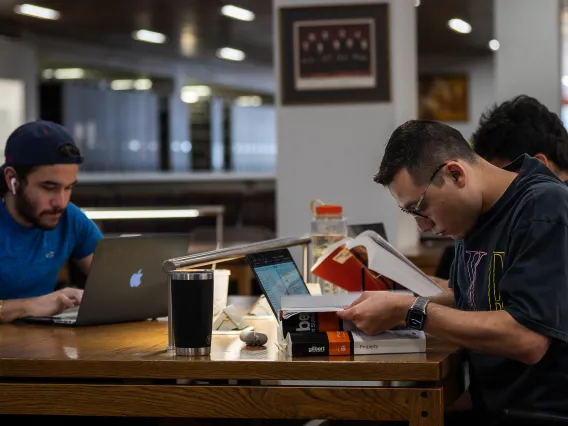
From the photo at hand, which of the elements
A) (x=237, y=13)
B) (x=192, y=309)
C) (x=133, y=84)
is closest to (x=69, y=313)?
(x=192, y=309)

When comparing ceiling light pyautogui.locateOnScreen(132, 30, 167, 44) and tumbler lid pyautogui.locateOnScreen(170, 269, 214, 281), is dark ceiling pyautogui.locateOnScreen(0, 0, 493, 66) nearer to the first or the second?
ceiling light pyautogui.locateOnScreen(132, 30, 167, 44)

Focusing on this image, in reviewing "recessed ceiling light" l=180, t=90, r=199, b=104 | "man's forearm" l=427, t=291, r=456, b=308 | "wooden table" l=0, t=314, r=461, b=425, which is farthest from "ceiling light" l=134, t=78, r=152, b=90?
"wooden table" l=0, t=314, r=461, b=425

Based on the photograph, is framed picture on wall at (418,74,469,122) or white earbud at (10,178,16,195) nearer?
white earbud at (10,178,16,195)

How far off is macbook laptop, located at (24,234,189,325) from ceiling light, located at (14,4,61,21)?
706cm

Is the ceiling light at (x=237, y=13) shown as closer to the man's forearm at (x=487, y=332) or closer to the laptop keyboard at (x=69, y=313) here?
the laptop keyboard at (x=69, y=313)

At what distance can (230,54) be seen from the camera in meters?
13.2

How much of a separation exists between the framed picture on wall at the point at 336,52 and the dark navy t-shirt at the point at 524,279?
9.21 feet

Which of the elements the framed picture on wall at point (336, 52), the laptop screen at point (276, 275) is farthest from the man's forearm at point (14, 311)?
the framed picture on wall at point (336, 52)

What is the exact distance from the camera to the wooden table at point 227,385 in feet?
6.31

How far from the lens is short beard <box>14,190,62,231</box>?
119 inches

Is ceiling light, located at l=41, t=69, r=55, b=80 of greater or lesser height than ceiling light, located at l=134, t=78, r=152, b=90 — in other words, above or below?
above

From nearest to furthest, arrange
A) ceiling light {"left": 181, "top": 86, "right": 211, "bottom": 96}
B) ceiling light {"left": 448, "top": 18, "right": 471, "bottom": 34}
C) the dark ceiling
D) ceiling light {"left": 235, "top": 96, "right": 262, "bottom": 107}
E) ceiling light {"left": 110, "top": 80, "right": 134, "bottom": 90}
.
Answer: the dark ceiling
ceiling light {"left": 448, "top": 18, "right": 471, "bottom": 34}
ceiling light {"left": 110, "top": 80, "right": 134, "bottom": 90}
ceiling light {"left": 181, "top": 86, "right": 211, "bottom": 96}
ceiling light {"left": 235, "top": 96, "right": 262, "bottom": 107}

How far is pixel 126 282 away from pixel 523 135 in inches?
48.6

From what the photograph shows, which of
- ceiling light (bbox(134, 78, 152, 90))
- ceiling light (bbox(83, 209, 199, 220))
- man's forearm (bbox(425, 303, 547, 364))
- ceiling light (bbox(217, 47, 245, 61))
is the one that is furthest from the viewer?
ceiling light (bbox(134, 78, 152, 90))
